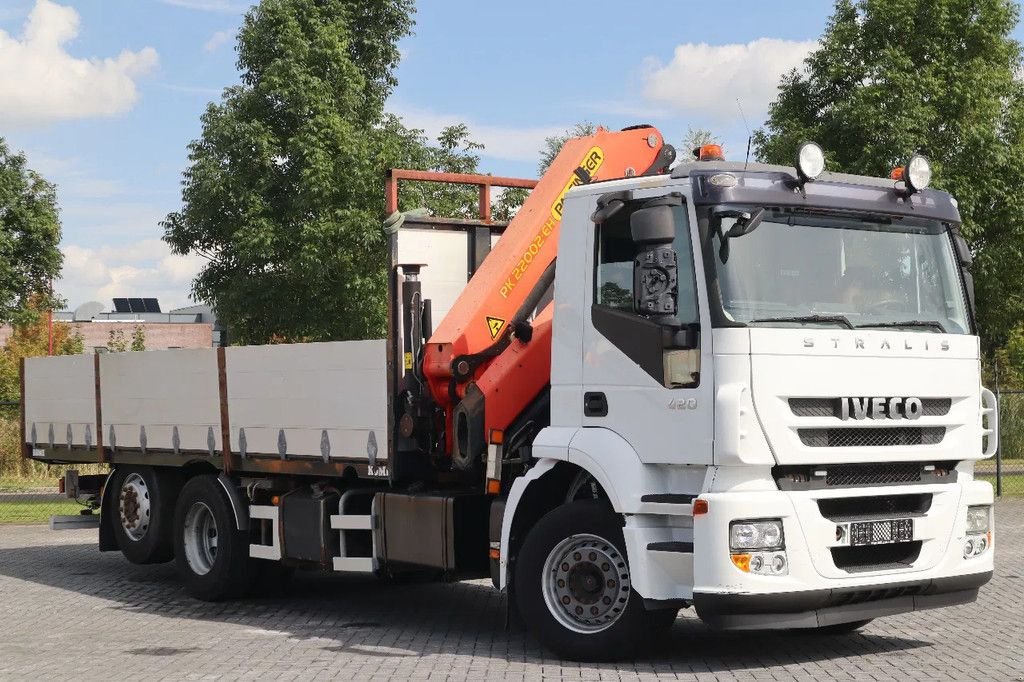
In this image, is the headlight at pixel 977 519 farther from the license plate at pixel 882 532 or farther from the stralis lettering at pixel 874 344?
the stralis lettering at pixel 874 344

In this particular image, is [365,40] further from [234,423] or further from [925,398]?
[925,398]

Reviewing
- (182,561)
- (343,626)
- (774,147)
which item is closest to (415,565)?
(343,626)

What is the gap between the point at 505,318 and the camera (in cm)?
982

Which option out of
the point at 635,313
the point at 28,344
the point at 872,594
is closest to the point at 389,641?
the point at 635,313

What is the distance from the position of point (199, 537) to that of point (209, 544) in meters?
0.14

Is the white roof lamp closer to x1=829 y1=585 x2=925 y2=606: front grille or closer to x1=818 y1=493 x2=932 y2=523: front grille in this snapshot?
x1=818 y1=493 x2=932 y2=523: front grille

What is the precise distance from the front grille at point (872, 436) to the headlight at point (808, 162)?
150 centimetres

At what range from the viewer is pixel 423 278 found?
10.9 meters

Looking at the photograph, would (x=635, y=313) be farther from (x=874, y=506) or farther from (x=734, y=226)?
(x=874, y=506)

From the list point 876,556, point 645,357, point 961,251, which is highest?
point 961,251

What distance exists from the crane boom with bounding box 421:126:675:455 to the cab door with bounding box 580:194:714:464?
898mm

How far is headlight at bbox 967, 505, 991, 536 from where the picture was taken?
882cm

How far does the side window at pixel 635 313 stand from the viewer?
26.9ft

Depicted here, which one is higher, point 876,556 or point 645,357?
point 645,357
